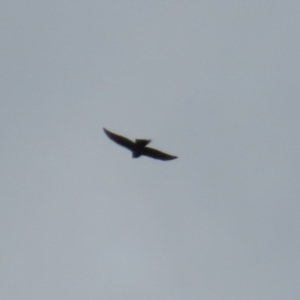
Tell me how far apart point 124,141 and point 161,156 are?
6.18 feet

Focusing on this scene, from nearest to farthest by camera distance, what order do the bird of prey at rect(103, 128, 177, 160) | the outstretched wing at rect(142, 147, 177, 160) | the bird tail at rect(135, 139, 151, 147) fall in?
the bird tail at rect(135, 139, 151, 147)
the bird of prey at rect(103, 128, 177, 160)
the outstretched wing at rect(142, 147, 177, 160)

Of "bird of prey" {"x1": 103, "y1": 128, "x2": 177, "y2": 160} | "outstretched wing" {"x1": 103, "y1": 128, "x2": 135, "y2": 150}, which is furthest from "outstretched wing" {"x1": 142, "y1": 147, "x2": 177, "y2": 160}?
"outstretched wing" {"x1": 103, "y1": 128, "x2": 135, "y2": 150}

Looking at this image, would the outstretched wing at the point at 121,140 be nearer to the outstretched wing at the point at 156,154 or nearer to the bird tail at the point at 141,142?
the bird tail at the point at 141,142

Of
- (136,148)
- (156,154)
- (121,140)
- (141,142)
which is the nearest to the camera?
(141,142)

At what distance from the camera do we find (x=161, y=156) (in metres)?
64.1

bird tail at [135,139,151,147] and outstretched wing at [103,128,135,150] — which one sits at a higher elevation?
outstretched wing at [103,128,135,150]

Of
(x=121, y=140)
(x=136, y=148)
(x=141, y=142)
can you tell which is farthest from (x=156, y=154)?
(x=121, y=140)

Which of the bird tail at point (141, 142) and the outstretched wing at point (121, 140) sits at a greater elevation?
the outstretched wing at point (121, 140)

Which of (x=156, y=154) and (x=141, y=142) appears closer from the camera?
(x=141, y=142)

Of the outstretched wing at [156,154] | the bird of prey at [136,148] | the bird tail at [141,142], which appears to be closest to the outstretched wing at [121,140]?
the bird of prey at [136,148]

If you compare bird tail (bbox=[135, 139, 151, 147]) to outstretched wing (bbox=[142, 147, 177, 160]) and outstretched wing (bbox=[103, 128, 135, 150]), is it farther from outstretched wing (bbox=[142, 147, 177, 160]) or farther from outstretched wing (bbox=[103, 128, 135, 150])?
outstretched wing (bbox=[142, 147, 177, 160])

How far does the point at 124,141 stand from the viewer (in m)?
63.9

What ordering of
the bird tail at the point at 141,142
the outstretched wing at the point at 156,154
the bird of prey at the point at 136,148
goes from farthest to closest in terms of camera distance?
the outstretched wing at the point at 156,154, the bird of prey at the point at 136,148, the bird tail at the point at 141,142

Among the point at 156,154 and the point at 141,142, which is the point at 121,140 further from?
the point at 156,154
